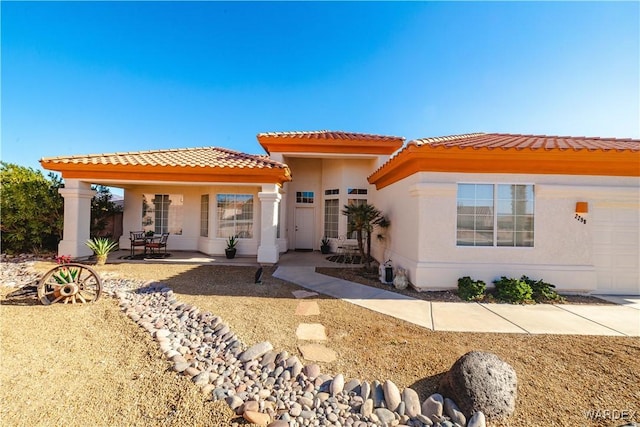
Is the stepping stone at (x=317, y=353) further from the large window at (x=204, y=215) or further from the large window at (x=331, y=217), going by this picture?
the large window at (x=331, y=217)

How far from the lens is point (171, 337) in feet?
13.5

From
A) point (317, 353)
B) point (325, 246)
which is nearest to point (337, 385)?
point (317, 353)

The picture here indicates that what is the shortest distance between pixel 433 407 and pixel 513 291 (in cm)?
475

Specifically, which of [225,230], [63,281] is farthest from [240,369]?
[225,230]

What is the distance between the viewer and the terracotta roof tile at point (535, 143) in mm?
6348

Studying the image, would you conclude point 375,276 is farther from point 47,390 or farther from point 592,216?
point 47,390

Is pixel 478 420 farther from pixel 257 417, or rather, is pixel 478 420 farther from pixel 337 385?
pixel 257 417

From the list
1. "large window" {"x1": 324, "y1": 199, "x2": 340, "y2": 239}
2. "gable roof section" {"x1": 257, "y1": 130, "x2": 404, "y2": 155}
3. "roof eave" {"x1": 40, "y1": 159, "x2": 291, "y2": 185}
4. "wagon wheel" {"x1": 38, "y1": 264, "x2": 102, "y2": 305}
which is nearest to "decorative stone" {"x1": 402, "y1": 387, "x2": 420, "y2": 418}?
"wagon wheel" {"x1": 38, "y1": 264, "x2": 102, "y2": 305}

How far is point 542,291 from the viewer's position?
6137mm

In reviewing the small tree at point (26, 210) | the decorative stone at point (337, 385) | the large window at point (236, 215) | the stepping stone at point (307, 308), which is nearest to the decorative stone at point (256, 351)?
the decorative stone at point (337, 385)

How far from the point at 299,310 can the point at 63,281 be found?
5.11 meters

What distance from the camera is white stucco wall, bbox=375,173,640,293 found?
6.54m

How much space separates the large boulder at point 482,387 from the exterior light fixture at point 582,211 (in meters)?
6.06

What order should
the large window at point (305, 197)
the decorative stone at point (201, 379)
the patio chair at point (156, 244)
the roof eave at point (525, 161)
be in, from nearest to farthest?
the decorative stone at point (201, 379) < the roof eave at point (525, 161) < the patio chair at point (156, 244) < the large window at point (305, 197)
